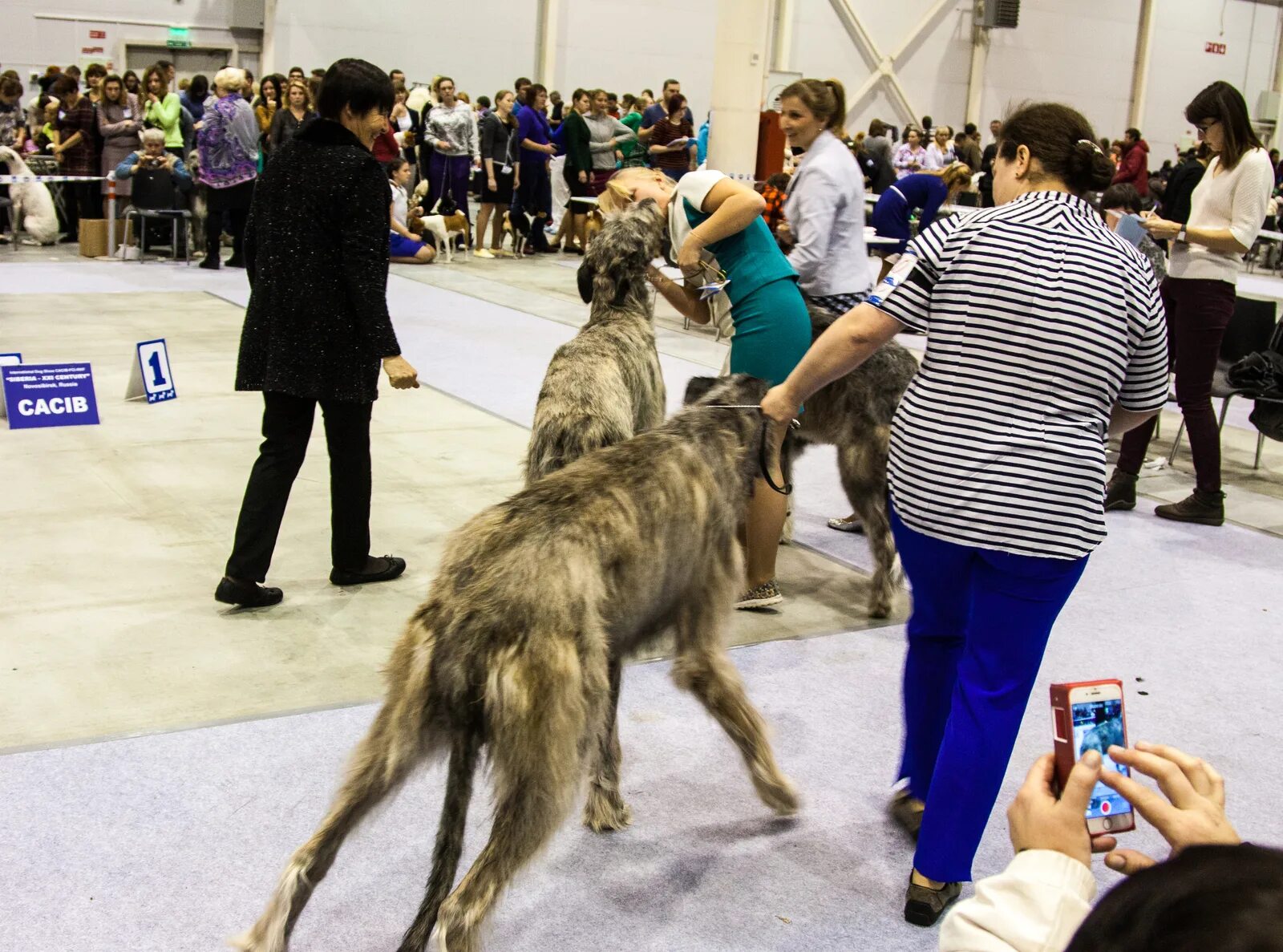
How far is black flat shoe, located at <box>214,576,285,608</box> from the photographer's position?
4.37 m

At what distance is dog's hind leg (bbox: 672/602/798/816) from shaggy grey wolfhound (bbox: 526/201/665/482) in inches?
45.1

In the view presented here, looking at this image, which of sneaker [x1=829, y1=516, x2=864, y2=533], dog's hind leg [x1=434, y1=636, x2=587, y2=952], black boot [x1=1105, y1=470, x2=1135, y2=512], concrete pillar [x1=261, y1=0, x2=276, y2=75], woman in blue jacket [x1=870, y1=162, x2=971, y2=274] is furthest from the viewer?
concrete pillar [x1=261, y1=0, x2=276, y2=75]

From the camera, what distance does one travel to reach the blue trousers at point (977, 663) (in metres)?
2.68

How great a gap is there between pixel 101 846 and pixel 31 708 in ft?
2.76

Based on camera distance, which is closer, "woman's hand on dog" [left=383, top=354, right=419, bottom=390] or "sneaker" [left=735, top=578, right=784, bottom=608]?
"woman's hand on dog" [left=383, top=354, right=419, bottom=390]

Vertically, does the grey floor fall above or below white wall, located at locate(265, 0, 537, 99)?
below

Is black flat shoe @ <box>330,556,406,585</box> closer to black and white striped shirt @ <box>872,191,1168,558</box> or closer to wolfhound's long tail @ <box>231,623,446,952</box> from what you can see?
wolfhound's long tail @ <box>231,623,446,952</box>

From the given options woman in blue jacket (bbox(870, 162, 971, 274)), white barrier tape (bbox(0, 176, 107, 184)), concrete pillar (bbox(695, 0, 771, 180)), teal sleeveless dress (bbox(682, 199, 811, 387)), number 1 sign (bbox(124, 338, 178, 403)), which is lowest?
number 1 sign (bbox(124, 338, 178, 403))

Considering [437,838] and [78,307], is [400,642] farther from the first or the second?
[78,307]

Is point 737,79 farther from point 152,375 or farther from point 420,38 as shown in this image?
point 420,38

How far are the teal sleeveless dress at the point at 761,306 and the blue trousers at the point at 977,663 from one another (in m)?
1.50

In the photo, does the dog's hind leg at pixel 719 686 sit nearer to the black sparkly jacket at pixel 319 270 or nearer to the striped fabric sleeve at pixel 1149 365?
the striped fabric sleeve at pixel 1149 365

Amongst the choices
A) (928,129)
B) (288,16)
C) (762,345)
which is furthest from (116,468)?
(928,129)

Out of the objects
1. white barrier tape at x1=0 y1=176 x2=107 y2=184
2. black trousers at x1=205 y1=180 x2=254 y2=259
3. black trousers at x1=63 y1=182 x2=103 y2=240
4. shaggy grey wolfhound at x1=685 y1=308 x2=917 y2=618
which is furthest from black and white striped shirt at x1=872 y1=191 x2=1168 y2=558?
black trousers at x1=63 y1=182 x2=103 y2=240
